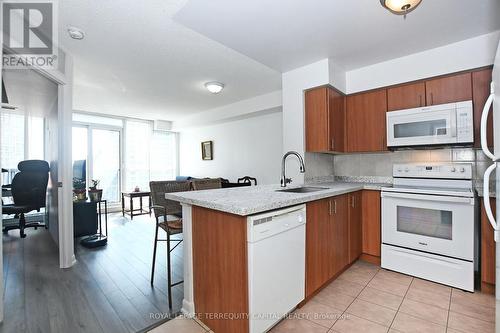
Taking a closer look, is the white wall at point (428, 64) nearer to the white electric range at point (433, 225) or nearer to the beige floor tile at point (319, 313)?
the white electric range at point (433, 225)

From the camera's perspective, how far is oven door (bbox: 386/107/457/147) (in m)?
2.33

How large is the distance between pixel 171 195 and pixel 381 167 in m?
2.68

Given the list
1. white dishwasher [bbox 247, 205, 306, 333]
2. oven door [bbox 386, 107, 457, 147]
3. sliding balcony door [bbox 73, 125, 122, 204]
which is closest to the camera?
white dishwasher [bbox 247, 205, 306, 333]

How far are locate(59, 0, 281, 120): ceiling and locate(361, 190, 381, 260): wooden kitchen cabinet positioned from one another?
2.09m

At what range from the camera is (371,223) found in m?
2.72

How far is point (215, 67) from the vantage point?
311cm

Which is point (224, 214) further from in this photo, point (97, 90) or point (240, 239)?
point (97, 90)

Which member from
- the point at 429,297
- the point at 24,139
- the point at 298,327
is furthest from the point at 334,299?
the point at 24,139

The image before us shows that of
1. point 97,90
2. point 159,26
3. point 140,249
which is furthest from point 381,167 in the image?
point 97,90

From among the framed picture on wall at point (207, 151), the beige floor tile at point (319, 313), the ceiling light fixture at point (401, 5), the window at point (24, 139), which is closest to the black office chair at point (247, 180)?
the framed picture on wall at point (207, 151)

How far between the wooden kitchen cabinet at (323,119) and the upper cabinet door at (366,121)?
184 millimetres

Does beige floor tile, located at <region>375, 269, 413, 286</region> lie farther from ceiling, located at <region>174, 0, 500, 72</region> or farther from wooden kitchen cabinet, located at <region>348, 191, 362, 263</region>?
ceiling, located at <region>174, 0, 500, 72</region>

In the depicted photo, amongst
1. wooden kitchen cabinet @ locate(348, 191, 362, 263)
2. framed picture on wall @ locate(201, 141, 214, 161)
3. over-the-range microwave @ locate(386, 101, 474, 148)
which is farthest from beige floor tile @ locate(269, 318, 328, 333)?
framed picture on wall @ locate(201, 141, 214, 161)

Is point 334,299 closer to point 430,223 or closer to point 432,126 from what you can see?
point 430,223
